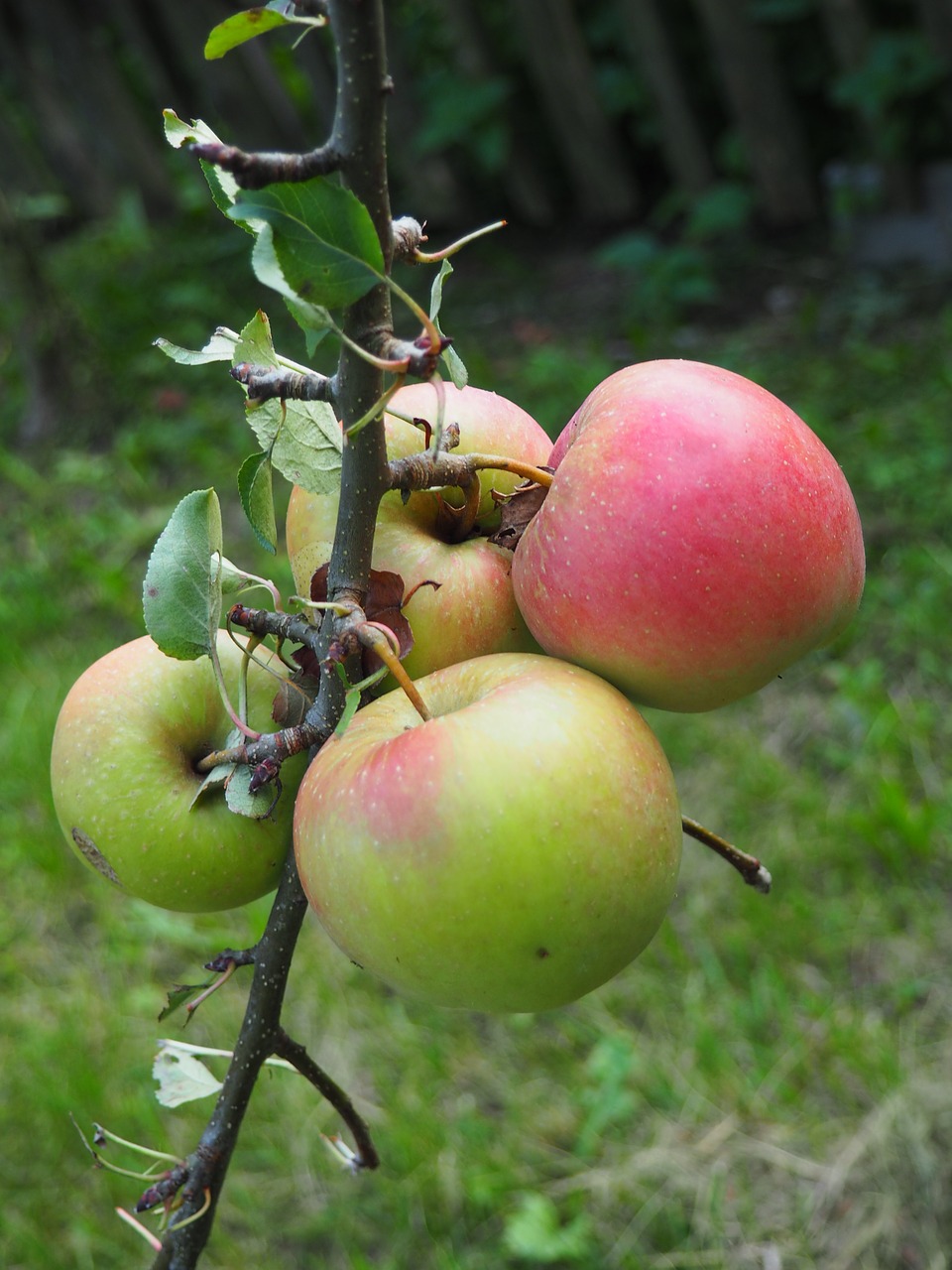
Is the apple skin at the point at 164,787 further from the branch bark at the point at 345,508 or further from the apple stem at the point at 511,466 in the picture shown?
the apple stem at the point at 511,466

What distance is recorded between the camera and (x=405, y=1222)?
1492mm

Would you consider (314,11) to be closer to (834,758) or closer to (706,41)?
(834,758)

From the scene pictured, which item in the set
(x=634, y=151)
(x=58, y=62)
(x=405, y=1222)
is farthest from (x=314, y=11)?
(x=58, y=62)

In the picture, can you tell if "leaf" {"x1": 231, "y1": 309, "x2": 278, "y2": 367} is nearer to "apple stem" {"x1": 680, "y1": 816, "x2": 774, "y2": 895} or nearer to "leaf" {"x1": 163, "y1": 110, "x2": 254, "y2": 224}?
"leaf" {"x1": 163, "y1": 110, "x2": 254, "y2": 224}

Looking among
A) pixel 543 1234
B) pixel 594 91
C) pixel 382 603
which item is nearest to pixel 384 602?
pixel 382 603

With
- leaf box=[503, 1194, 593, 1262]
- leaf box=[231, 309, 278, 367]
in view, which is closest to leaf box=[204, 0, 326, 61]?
leaf box=[231, 309, 278, 367]

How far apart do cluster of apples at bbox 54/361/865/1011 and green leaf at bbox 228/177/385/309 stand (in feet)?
0.53

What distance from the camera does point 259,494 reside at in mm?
548

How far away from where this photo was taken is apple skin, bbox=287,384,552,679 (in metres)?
0.57

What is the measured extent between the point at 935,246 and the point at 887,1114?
7.13 feet

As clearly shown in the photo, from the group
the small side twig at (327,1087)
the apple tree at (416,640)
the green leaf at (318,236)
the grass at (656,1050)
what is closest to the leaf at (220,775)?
the apple tree at (416,640)

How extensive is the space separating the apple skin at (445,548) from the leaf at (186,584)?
6 centimetres

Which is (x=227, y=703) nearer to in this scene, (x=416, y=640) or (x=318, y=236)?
(x=416, y=640)

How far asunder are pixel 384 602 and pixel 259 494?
0.26ft
